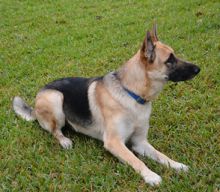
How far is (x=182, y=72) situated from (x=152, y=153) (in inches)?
38.1

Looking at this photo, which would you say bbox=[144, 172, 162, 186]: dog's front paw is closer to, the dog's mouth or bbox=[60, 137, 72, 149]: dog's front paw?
the dog's mouth

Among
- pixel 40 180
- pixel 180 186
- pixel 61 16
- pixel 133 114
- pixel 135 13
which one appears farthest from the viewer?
pixel 61 16

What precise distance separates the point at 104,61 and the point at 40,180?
3820mm

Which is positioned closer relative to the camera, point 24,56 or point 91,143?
point 91,143

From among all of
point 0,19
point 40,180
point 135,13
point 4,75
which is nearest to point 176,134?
point 40,180

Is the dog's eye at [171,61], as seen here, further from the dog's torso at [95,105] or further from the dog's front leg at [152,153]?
the dog's front leg at [152,153]

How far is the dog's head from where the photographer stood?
171 inches

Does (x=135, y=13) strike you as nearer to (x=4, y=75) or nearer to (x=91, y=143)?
(x=4, y=75)

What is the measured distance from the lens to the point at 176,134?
4.99 m

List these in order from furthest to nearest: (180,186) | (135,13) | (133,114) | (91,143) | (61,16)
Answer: (61,16) < (135,13) < (91,143) < (133,114) < (180,186)

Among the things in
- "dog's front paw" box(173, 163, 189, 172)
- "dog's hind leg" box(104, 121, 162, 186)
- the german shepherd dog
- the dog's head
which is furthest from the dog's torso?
"dog's front paw" box(173, 163, 189, 172)

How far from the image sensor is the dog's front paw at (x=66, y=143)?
491 centimetres

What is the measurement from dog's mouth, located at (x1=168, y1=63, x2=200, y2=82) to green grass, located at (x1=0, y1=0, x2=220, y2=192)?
0.82 m

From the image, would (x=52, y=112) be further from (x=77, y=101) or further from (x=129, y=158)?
(x=129, y=158)
